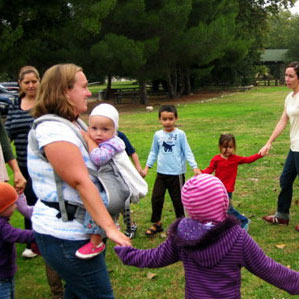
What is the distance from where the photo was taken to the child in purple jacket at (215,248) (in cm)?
225

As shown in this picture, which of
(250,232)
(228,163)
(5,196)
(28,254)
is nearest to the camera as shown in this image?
(5,196)

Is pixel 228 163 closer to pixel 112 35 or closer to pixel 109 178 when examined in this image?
pixel 109 178

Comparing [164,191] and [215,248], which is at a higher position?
[215,248]

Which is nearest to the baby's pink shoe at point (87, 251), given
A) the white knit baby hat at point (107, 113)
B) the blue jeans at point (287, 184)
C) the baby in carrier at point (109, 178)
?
the baby in carrier at point (109, 178)

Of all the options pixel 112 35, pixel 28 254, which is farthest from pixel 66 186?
pixel 112 35

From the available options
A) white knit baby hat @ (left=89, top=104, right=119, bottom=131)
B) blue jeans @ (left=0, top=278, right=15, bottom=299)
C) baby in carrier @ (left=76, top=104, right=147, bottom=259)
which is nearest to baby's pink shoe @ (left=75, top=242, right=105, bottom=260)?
baby in carrier @ (left=76, top=104, right=147, bottom=259)

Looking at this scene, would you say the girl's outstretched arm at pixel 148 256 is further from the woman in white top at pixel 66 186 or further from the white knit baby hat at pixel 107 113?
the white knit baby hat at pixel 107 113

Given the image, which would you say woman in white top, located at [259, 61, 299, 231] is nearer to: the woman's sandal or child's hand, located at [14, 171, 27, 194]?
the woman's sandal

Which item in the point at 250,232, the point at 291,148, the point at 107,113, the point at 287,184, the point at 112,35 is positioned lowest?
the point at 250,232

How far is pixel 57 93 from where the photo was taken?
92.2 inches

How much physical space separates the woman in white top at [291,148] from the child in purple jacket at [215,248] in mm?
3190

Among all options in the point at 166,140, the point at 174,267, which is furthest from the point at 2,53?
the point at 174,267

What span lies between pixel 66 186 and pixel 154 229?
3.45 metres

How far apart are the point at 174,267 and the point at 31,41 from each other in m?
18.7
